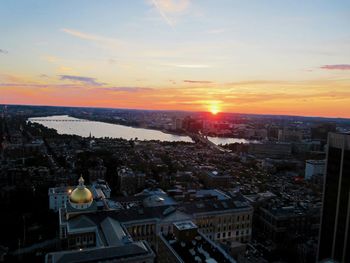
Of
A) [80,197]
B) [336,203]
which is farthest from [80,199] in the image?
[336,203]

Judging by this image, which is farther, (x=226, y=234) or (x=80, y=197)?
(x=226, y=234)

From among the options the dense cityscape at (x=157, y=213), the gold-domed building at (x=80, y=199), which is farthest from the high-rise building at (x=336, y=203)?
the gold-domed building at (x=80, y=199)

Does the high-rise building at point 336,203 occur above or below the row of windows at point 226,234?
above

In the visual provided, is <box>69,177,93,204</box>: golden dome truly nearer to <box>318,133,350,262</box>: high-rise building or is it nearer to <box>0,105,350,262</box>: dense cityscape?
<box>0,105,350,262</box>: dense cityscape

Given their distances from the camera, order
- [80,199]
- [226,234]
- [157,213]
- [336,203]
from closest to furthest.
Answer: [336,203]
[80,199]
[157,213]
[226,234]

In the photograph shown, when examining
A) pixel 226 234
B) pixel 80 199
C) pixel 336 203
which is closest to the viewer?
pixel 336 203

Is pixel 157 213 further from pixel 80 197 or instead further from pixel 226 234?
pixel 226 234

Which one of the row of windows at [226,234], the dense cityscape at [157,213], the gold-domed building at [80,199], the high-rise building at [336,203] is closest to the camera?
the dense cityscape at [157,213]

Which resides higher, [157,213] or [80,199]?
[80,199]

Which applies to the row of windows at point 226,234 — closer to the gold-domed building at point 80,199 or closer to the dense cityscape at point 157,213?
the dense cityscape at point 157,213
